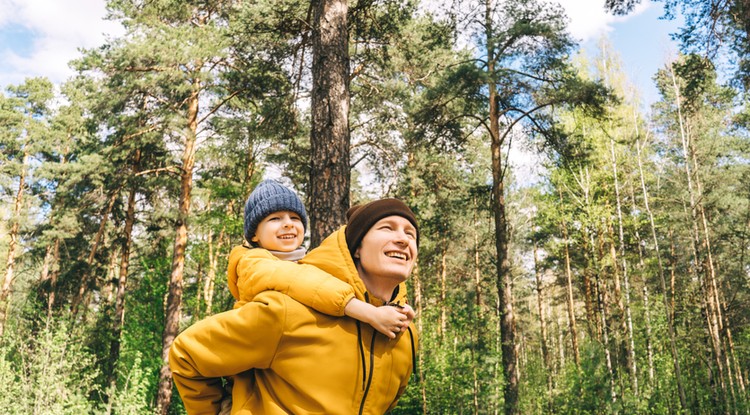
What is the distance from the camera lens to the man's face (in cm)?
155

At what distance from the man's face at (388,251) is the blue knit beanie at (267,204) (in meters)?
0.44

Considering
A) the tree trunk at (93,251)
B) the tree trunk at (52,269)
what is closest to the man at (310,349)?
the tree trunk at (93,251)

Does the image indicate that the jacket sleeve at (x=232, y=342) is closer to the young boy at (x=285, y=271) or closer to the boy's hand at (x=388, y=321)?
the young boy at (x=285, y=271)

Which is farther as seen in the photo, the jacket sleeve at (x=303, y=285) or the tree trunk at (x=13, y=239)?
the tree trunk at (x=13, y=239)

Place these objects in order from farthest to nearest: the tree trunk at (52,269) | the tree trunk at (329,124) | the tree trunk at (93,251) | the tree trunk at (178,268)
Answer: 1. the tree trunk at (52,269)
2. the tree trunk at (93,251)
3. the tree trunk at (178,268)
4. the tree trunk at (329,124)

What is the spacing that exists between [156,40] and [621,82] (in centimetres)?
1694

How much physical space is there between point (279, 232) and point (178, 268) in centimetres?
1122

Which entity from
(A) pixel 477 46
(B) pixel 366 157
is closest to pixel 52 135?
(B) pixel 366 157

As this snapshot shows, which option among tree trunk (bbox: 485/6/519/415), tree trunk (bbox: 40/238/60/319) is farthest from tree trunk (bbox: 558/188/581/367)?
tree trunk (bbox: 40/238/60/319)

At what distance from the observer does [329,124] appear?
13.1ft

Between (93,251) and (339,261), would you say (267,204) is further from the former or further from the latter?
(93,251)

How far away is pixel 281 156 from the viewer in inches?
546

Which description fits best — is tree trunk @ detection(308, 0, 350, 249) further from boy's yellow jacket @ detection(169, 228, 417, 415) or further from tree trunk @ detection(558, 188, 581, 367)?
tree trunk @ detection(558, 188, 581, 367)

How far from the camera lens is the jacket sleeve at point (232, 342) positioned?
1.39 metres
